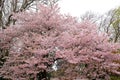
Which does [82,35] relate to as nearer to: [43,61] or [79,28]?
[79,28]

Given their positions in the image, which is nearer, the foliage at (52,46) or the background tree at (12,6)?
the foliage at (52,46)

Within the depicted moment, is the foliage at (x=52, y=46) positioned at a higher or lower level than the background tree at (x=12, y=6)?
lower

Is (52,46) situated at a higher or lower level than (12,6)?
lower

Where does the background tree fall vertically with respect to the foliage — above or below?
above

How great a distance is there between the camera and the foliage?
13062mm

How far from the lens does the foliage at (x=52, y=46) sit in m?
13.1

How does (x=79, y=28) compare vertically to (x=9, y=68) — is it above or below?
above

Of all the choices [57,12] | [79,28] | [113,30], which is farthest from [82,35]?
[113,30]

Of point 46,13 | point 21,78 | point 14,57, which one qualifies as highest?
point 46,13

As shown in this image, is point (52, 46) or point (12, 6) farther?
point (12, 6)

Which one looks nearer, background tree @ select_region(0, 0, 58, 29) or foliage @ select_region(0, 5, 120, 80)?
foliage @ select_region(0, 5, 120, 80)

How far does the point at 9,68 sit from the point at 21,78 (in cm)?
93

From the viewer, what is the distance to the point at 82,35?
13.6 metres

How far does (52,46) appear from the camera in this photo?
13.0 m
